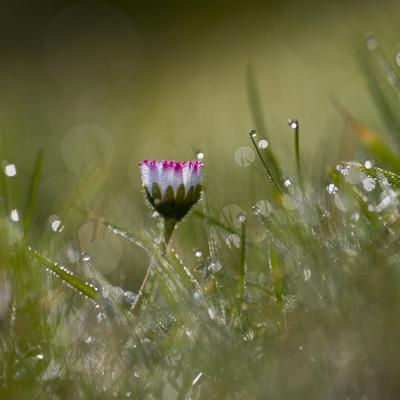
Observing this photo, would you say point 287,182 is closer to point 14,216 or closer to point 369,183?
point 369,183

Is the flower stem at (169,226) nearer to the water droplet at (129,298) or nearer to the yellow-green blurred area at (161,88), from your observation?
the water droplet at (129,298)

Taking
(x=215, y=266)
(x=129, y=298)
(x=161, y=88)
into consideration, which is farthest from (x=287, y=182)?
(x=161, y=88)

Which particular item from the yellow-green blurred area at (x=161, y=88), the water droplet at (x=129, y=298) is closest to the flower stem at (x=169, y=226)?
the water droplet at (x=129, y=298)

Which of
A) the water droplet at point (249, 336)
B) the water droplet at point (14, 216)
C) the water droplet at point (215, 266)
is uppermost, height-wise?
the water droplet at point (14, 216)

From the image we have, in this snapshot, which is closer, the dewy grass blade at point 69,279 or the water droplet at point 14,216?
the dewy grass blade at point 69,279

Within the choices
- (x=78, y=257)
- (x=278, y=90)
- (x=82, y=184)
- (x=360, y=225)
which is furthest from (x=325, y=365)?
(x=278, y=90)

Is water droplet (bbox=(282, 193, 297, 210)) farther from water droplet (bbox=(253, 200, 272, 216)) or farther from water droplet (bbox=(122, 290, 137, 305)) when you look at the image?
water droplet (bbox=(122, 290, 137, 305))

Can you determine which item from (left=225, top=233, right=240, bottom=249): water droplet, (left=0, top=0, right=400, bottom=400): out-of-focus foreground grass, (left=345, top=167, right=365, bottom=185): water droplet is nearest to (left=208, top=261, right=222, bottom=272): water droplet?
(left=0, top=0, right=400, bottom=400): out-of-focus foreground grass
